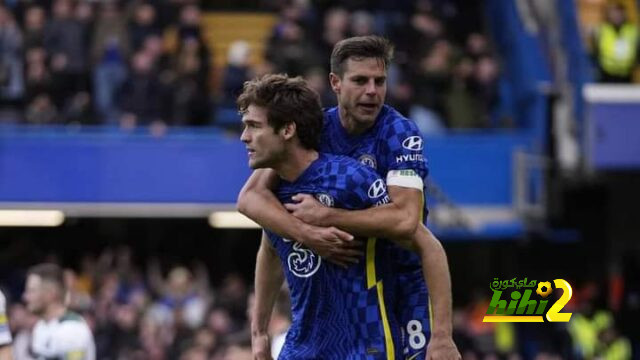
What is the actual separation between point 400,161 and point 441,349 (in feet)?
2.71

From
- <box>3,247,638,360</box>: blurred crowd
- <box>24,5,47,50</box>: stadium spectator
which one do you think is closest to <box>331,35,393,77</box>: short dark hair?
<box>3,247,638,360</box>: blurred crowd

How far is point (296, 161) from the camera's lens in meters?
7.05

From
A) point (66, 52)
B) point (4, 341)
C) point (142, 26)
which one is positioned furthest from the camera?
point (142, 26)

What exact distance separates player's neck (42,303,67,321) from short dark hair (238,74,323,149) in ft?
11.5

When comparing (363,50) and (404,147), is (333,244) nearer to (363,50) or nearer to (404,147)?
(404,147)

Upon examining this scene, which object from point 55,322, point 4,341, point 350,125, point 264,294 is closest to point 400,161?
Answer: point 350,125

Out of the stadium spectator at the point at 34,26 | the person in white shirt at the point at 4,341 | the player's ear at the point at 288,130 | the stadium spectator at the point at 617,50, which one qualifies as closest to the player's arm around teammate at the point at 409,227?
the player's ear at the point at 288,130

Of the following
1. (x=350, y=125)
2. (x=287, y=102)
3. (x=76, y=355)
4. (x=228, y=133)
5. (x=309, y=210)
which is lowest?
(x=228, y=133)

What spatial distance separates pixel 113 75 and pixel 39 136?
1.12 metres

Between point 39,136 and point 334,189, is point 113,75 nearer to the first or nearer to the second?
point 39,136

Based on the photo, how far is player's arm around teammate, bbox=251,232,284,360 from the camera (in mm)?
7562

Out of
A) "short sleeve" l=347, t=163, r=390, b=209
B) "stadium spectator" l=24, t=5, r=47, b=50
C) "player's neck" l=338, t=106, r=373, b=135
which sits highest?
"player's neck" l=338, t=106, r=373, b=135

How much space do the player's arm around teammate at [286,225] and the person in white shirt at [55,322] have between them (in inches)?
120

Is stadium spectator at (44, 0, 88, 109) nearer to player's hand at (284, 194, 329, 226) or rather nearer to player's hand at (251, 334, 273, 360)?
player's hand at (251, 334, 273, 360)
